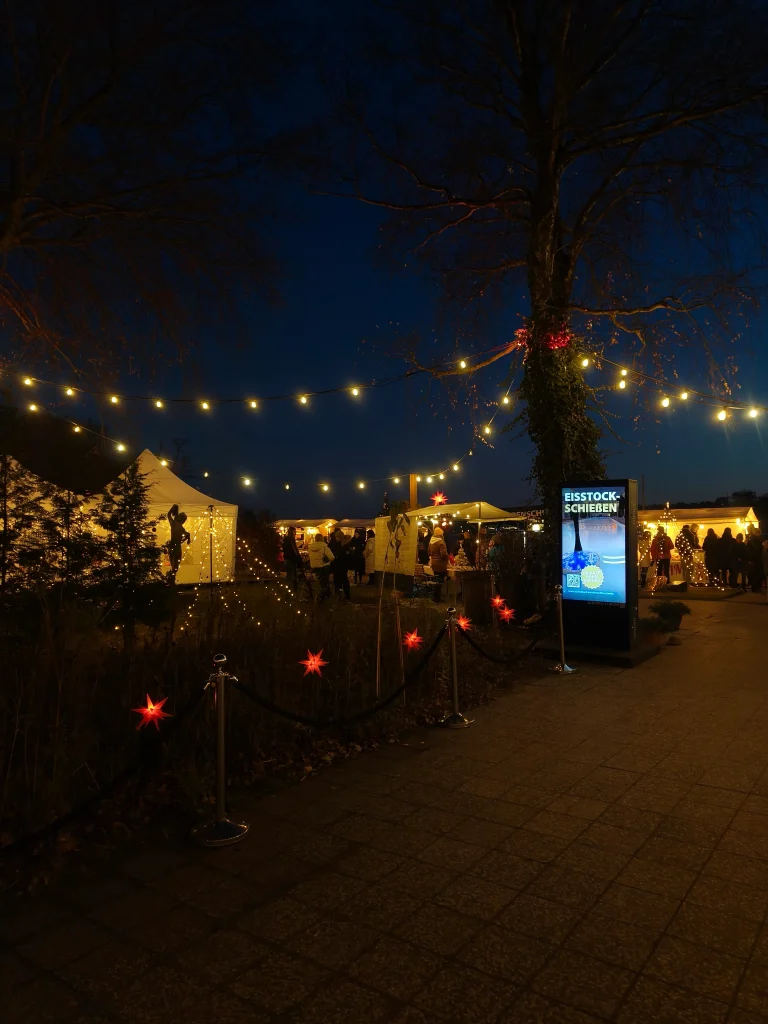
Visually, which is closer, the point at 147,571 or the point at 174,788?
the point at 174,788

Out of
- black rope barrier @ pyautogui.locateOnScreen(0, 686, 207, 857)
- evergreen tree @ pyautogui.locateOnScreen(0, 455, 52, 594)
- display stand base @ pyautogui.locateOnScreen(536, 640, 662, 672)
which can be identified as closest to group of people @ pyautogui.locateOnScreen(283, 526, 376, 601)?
display stand base @ pyautogui.locateOnScreen(536, 640, 662, 672)

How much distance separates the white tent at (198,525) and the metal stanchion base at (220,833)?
47.3 ft

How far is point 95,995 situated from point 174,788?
2.09 meters

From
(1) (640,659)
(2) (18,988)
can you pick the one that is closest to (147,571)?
(2) (18,988)

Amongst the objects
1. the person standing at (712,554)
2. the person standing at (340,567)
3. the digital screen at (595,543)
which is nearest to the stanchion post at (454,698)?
the digital screen at (595,543)

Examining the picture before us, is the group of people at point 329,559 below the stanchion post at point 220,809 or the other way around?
the other way around

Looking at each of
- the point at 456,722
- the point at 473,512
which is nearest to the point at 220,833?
the point at 456,722

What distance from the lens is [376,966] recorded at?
9.64 feet

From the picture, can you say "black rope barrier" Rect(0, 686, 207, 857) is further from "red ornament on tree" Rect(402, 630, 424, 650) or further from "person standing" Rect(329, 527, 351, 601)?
"person standing" Rect(329, 527, 351, 601)

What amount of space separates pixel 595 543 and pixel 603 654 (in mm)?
1544

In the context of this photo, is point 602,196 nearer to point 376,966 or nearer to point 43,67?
point 43,67

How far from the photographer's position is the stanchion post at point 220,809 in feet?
13.7

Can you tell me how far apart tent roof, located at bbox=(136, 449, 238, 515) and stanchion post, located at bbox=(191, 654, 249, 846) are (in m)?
14.2

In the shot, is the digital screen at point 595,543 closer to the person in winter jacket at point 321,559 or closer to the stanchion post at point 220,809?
the person in winter jacket at point 321,559
